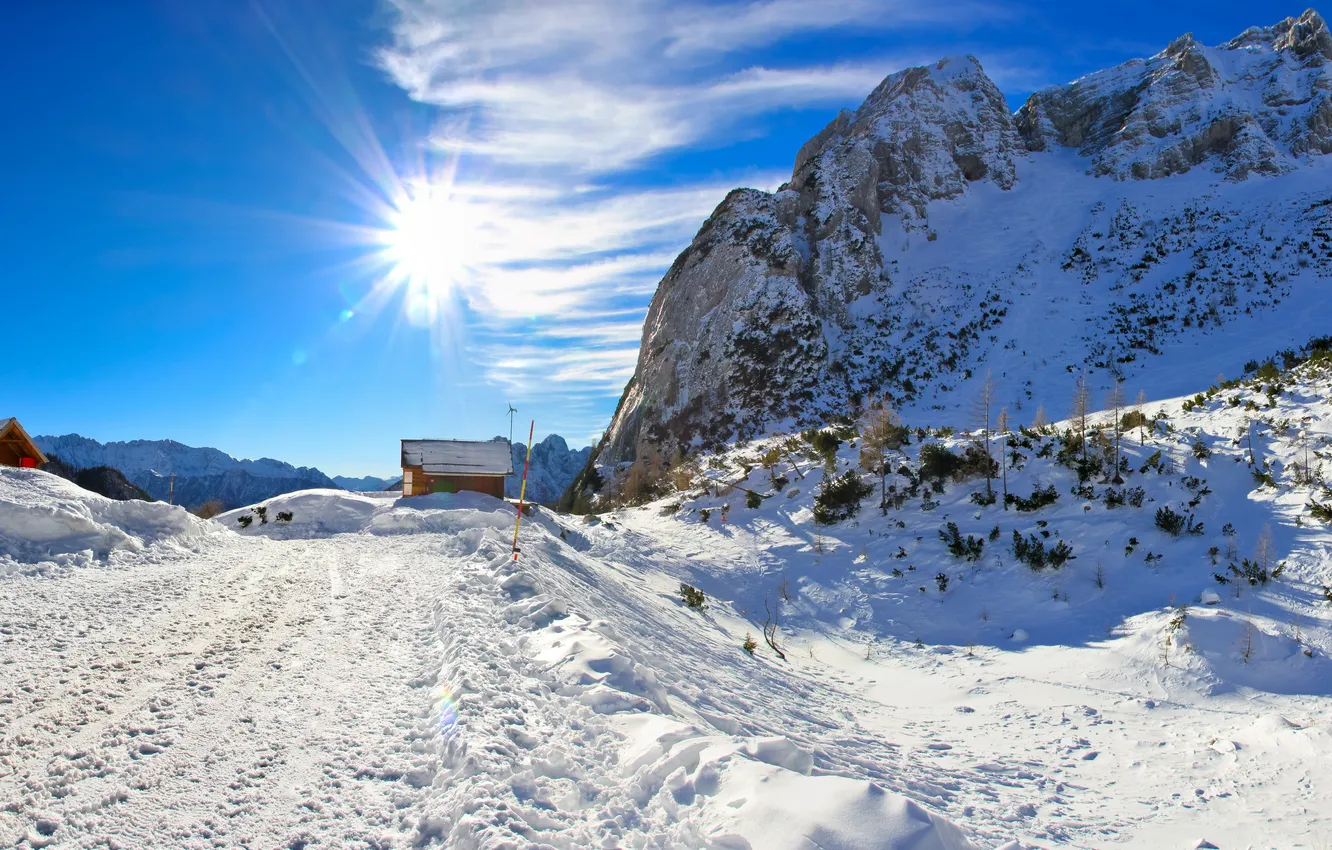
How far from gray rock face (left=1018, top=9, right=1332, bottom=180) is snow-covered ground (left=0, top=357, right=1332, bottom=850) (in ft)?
174

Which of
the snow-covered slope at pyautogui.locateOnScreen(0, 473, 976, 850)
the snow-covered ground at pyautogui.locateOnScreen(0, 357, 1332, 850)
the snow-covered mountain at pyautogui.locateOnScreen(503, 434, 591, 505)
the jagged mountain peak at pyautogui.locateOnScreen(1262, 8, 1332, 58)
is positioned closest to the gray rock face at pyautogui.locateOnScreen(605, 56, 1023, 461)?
the jagged mountain peak at pyautogui.locateOnScreen(1262, 8, 1332, 58)

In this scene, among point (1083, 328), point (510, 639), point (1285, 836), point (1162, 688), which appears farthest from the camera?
point (1083, 328)

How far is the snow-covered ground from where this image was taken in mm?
4055

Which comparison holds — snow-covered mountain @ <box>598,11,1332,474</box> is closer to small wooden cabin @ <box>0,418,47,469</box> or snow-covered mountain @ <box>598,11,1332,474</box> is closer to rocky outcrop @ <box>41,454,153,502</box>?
small wooden cabin @ <box>0,418,47,469</box>

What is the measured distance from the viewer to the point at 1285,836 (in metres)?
5.52

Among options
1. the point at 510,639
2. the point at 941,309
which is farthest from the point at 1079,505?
the point at 941,309

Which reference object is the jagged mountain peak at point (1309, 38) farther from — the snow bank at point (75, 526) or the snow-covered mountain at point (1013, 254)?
the snow bank at point (75, 526)

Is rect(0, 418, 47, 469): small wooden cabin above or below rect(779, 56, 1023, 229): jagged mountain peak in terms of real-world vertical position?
below

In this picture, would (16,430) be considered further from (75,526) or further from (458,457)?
(75,526)

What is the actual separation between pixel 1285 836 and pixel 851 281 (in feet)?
170

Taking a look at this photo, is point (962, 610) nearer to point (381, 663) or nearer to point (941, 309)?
point (381, 663)

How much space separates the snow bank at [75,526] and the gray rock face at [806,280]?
34883 mm

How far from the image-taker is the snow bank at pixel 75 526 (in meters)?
9.86

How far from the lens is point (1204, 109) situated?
190 ft
